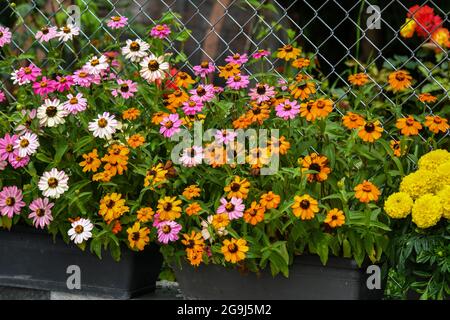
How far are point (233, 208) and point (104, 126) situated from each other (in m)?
0.41

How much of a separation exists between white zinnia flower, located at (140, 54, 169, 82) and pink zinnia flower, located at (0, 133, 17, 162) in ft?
1.25

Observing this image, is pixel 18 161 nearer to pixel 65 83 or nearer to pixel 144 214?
pixel 65 83

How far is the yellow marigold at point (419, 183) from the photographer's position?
1969mm

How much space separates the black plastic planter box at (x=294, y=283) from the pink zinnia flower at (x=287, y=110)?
13.2 inches

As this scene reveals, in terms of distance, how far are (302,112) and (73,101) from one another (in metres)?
0.59

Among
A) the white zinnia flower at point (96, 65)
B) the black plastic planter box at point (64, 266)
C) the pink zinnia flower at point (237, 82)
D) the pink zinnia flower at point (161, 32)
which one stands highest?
the pink zinnia flower at point (161, 32)

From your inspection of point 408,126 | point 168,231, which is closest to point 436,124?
point 408,126

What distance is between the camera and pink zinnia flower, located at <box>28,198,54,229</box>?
7.18 ft

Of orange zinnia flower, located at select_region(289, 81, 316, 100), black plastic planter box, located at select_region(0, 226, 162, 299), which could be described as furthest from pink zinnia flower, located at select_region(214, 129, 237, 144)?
black plastic planter box, located at select_region(0, 226, 162, 299)

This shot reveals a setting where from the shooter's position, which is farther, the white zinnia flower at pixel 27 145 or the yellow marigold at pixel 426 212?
the white zinnia flower at pixel 27 145

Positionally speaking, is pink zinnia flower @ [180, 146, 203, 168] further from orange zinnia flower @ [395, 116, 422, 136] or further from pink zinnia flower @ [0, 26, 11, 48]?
pink zinnia flower @ [0, 26, 11, 48]

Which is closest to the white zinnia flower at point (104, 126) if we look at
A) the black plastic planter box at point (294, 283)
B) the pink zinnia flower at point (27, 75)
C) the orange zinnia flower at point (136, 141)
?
the orange zinnia flower at point (136, 141)

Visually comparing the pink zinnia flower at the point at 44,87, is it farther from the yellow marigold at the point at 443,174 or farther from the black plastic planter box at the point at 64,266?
the yellow marigold at the point at 443,174
